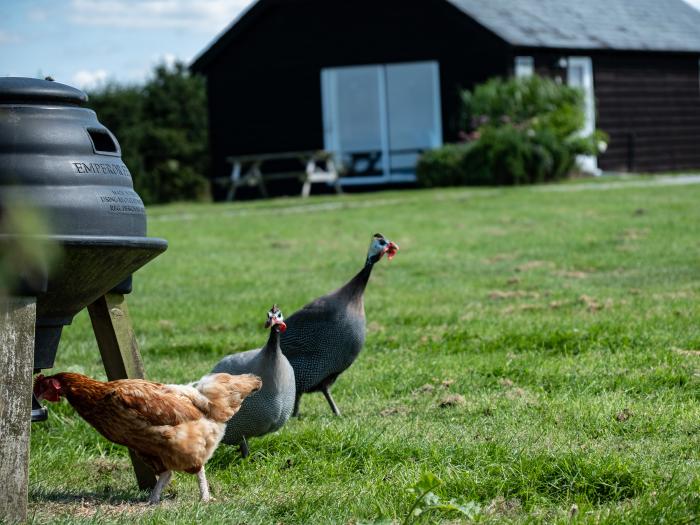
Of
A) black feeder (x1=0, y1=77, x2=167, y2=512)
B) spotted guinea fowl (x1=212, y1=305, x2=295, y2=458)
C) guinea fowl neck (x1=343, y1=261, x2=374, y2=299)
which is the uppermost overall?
black feeder (x1=0, y1=77, x2=167, y2=512)

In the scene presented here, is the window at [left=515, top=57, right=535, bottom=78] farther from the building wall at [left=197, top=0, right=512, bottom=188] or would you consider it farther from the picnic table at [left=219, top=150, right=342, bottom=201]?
the picnic table at [left=219, top=150, right=342, bottom=201]

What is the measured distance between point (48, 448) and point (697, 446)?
3058 millimetres

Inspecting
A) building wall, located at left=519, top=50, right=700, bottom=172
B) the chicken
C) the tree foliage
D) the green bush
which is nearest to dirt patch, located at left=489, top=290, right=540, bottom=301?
the chicken

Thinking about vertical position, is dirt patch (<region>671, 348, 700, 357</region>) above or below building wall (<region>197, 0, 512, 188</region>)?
below

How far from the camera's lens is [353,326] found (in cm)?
611

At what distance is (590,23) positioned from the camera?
100 feet

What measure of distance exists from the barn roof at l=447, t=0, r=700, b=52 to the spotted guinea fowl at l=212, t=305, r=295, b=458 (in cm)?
2227

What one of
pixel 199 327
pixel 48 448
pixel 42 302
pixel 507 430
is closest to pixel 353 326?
pixel 507 430

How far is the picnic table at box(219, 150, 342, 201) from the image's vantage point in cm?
2611

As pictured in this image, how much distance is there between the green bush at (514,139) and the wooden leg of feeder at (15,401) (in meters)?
19.4

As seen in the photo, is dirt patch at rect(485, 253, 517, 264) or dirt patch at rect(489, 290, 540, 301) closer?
dirt patch at rect(489, 290, 540, 301)

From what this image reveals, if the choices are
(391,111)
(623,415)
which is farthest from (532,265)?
(391,111)

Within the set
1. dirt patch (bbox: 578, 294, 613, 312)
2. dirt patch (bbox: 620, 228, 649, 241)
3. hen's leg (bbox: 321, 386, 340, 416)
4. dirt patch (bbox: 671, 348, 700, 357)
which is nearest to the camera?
hen's leg (bbox: 321, 386, 340, 416)

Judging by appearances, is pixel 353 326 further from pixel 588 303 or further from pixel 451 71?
pixel 451 71
